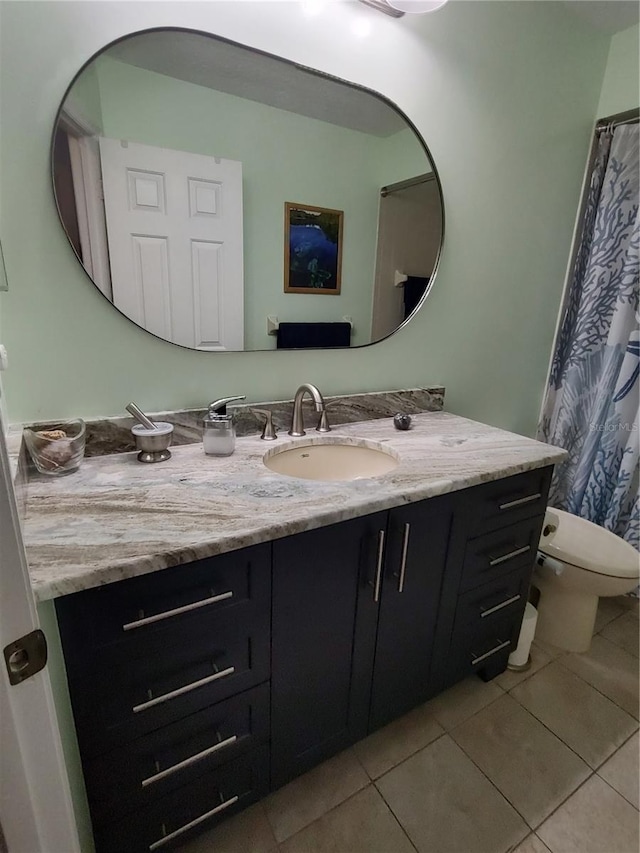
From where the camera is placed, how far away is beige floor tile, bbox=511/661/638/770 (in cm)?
133

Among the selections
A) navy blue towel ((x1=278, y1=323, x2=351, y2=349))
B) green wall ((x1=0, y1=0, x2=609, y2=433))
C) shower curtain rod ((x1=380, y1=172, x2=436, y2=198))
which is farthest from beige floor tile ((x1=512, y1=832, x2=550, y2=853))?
shower curtain rod ((x1=380, y1=172, x2=436, y2=198))

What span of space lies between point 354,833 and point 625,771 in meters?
0.82

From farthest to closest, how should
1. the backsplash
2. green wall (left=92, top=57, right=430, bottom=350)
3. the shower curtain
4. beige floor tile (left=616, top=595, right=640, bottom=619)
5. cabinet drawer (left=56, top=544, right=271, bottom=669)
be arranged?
beige floor tile (left=616, top=595, right=640, bottom=619) < the shower curtain < the backsplash < green wall (left=92, top=57, right=430, bottom=350) < cabinet drawer (left=56, top=544, right=271, bottom=669)

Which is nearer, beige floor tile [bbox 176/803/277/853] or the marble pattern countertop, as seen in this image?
the marble pattern countertop

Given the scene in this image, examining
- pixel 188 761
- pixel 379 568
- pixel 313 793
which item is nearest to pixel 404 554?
pixel 379 568

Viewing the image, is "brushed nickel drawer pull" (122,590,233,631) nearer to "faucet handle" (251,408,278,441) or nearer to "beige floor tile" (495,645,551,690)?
"faucet handle" (251,408,278,441)

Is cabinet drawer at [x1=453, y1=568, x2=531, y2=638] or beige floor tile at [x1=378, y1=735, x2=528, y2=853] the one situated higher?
cabinet drawer at [x1=453, y1=568, x2=531, y2=638]

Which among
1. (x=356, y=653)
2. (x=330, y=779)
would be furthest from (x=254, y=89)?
(x=330, y=779)

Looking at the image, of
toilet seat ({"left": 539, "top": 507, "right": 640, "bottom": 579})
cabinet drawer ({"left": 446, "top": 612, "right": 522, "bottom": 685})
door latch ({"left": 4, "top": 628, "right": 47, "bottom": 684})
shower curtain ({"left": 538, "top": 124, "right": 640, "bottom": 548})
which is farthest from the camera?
shower curtain ({"left": 538, "top": 124, "right": 640, "bottom": 548})

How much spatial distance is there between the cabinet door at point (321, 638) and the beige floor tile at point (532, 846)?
0.48m

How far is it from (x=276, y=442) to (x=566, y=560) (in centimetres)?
112

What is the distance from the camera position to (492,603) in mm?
1350

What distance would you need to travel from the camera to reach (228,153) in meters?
1.12

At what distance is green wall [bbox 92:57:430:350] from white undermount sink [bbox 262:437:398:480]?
33cm
